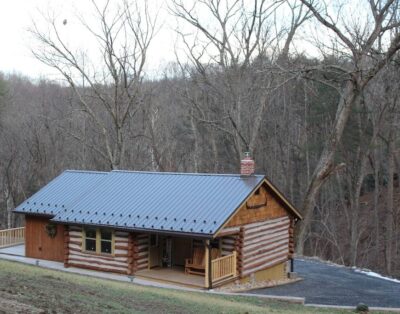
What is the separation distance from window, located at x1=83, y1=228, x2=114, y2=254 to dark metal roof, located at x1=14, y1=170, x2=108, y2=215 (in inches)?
66.4

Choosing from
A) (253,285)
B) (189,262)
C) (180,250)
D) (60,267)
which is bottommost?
(253,285)

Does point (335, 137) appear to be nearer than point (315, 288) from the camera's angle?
No

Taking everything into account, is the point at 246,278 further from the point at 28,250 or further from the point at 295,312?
the point at 28,250

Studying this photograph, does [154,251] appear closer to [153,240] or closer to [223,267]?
[153,240]

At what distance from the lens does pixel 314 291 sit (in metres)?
19.5

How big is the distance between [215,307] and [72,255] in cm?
955

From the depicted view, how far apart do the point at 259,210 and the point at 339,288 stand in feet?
13.5

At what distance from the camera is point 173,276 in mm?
19344

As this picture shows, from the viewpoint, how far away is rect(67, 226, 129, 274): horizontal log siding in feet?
64.2

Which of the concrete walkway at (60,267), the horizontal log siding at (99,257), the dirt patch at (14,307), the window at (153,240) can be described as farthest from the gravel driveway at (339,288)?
the dirt patch at (14,307)

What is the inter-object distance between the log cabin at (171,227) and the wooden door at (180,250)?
4 centimetres

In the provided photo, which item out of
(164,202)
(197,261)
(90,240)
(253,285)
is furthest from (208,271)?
(90,240)

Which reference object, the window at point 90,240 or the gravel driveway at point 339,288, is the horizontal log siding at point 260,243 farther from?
the window at point 90,240

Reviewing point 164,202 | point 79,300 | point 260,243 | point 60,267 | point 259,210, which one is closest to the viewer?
point 79,300
